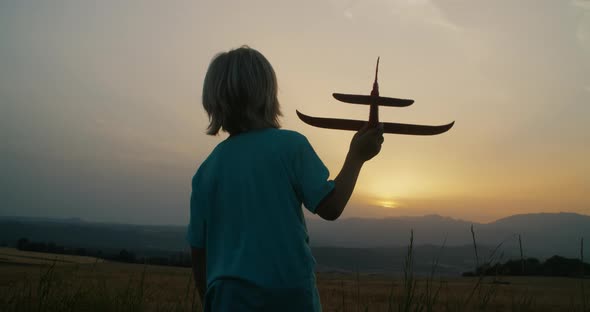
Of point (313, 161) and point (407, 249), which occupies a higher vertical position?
point (313, 161)

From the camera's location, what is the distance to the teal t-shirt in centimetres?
181

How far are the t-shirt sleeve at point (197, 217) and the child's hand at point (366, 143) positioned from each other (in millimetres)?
700

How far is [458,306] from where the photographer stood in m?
3.59

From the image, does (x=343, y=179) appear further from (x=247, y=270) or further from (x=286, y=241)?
(x=247, y=270)

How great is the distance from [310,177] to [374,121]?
334 millimetres

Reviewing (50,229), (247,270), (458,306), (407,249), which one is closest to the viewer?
(247,270)

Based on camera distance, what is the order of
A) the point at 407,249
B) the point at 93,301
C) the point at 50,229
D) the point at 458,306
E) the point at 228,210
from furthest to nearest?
the point at 50,229 < the point at 93,301 < the point at 458,306 < the point at 407,249 < the point at 228,210

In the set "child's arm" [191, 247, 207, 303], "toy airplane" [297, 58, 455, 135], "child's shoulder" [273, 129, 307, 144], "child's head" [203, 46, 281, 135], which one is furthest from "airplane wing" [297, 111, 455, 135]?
"child's arm" [191, 247, 207, 303]

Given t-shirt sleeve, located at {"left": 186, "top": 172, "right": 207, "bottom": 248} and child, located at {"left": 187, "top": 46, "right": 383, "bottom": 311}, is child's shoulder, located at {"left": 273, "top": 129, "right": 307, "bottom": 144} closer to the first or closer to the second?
child, located at {"left": 187, "top": 46, "right": 383, "bottom": 311}

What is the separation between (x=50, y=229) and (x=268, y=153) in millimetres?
75402

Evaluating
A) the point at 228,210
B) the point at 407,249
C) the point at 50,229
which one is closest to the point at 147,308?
the point at 407,249

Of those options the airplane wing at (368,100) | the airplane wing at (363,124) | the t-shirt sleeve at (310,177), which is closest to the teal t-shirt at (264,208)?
the t-shirt sleeve at (310,177)

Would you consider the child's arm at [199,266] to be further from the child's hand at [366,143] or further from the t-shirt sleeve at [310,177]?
the child's hand at [366,143]

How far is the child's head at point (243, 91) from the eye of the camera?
6.70 feet
